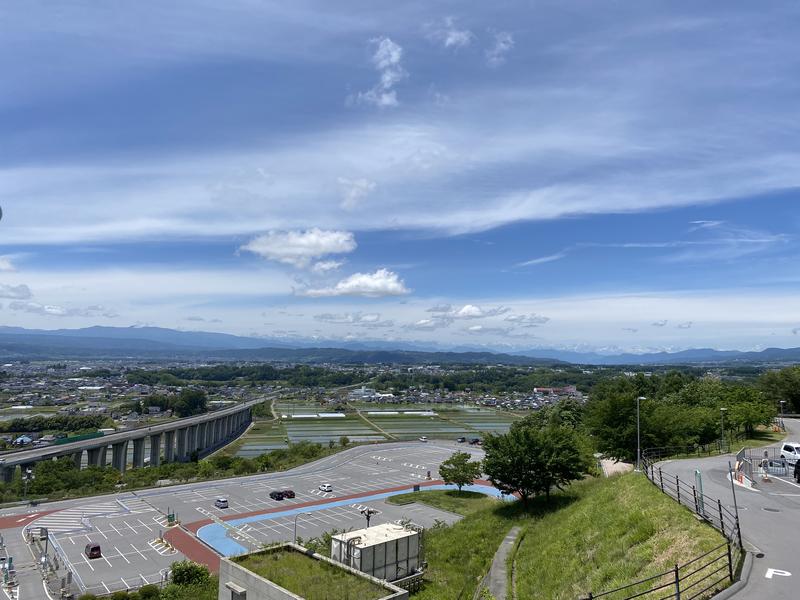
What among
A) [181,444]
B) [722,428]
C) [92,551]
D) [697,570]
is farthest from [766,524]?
[181,444]

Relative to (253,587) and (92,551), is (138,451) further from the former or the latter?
(253,587)

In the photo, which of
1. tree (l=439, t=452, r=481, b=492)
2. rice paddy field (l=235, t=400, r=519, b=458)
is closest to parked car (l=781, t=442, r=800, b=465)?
tree (l=439, t=452, r=481, b=492)

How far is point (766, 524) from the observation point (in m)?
14.1

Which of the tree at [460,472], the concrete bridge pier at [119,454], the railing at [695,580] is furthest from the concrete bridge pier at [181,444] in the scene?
the railing at [695,580]

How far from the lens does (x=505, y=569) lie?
18938 millimetres

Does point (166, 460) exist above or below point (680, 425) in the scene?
below

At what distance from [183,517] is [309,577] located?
A: 33.1 m

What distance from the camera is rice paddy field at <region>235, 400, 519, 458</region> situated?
94.8 metres

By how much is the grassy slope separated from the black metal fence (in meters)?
0.39

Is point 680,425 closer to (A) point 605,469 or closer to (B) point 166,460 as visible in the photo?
(A) point 605,469

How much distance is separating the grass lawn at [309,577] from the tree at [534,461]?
14585 mm

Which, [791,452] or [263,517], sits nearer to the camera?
[791,452]

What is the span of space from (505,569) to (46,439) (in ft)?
305

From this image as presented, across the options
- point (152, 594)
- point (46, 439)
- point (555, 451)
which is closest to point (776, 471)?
point (555, 451)
